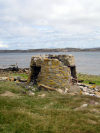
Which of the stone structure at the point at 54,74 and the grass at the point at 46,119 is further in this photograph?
the stone structure at the point at 54,74

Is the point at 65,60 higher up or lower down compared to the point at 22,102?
higher up

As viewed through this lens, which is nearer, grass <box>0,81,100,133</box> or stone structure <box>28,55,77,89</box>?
grass <box>0,81,100,133</box>

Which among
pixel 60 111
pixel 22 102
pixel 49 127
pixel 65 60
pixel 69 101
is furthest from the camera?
pixel 65 60

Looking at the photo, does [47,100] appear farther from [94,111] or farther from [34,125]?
[34,125]

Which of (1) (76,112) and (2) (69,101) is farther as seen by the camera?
(2) (69,101)

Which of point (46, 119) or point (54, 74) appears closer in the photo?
point (46, 119)

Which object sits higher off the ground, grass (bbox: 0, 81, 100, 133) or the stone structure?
the stone structure

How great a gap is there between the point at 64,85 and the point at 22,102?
452 cm

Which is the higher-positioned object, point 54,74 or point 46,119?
point 54,74

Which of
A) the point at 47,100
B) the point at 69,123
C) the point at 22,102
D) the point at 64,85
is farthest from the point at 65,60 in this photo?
the point at 69,123

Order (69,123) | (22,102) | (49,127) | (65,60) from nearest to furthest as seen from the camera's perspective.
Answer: (49,127) < (69,123) < (22,102) < (65,60)

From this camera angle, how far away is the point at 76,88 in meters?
11.4

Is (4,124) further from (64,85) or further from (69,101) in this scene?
(64,85)

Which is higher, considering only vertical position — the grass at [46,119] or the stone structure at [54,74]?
the stone structure at [54,74]
